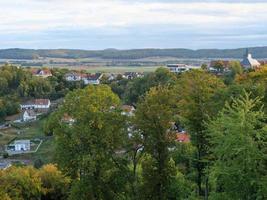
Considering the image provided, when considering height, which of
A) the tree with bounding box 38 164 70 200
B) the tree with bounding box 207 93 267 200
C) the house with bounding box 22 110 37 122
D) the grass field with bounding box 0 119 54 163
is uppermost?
the tree with bounding box 207 93 267 200

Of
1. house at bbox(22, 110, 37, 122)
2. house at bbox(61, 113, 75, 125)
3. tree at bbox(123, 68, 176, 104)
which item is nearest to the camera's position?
house at bbox(61, 113, 75, 125)

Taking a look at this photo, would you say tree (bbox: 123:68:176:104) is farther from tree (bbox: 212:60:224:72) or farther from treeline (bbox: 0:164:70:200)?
treeline (bbox: 0:164:70:200)

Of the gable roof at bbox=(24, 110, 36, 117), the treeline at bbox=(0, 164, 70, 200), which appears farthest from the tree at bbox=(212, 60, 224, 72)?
the treeline at bbox=(0, 164, 70, 200)

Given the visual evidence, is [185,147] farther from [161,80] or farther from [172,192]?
[161,80]

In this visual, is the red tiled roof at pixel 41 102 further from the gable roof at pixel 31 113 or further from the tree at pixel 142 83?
the tree at pixel 142 83

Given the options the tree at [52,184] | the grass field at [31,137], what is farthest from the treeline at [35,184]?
the grass field at [31,137]

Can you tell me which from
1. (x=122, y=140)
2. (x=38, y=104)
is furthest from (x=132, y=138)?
(x=38, y=104)

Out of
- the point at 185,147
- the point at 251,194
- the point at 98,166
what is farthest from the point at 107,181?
the point at 251,194
